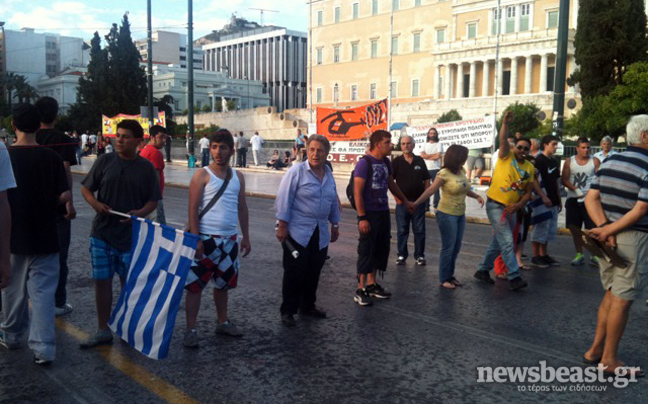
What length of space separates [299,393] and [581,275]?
5.20 meters

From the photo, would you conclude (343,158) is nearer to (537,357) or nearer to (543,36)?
(537,357)

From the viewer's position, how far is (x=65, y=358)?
4891mm

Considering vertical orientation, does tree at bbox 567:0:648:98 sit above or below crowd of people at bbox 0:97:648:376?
above

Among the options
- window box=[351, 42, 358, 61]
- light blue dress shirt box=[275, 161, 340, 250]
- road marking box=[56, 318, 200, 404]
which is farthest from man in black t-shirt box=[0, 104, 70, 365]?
window box=[351, 42, 358, 61]

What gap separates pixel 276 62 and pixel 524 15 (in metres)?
78.8

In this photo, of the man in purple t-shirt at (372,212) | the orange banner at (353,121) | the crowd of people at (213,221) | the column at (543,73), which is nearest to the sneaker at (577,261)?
the crowd of people at (213,221)

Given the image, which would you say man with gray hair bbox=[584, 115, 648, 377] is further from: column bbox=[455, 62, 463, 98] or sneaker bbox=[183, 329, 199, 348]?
column bbox=[455, 62, 463, 98]

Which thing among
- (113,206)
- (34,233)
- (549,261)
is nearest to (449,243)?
(549,261)

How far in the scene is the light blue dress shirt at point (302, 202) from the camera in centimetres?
575

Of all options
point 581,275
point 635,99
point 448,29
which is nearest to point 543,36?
point 448,29

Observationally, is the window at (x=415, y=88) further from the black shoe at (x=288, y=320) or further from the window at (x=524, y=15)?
the black shoe at (x=288, y=320)

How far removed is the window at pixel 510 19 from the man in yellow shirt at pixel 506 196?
63471 millimetres

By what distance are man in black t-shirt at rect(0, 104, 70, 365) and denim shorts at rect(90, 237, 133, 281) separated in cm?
32

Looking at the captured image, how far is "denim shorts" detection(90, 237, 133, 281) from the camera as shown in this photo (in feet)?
16.7
